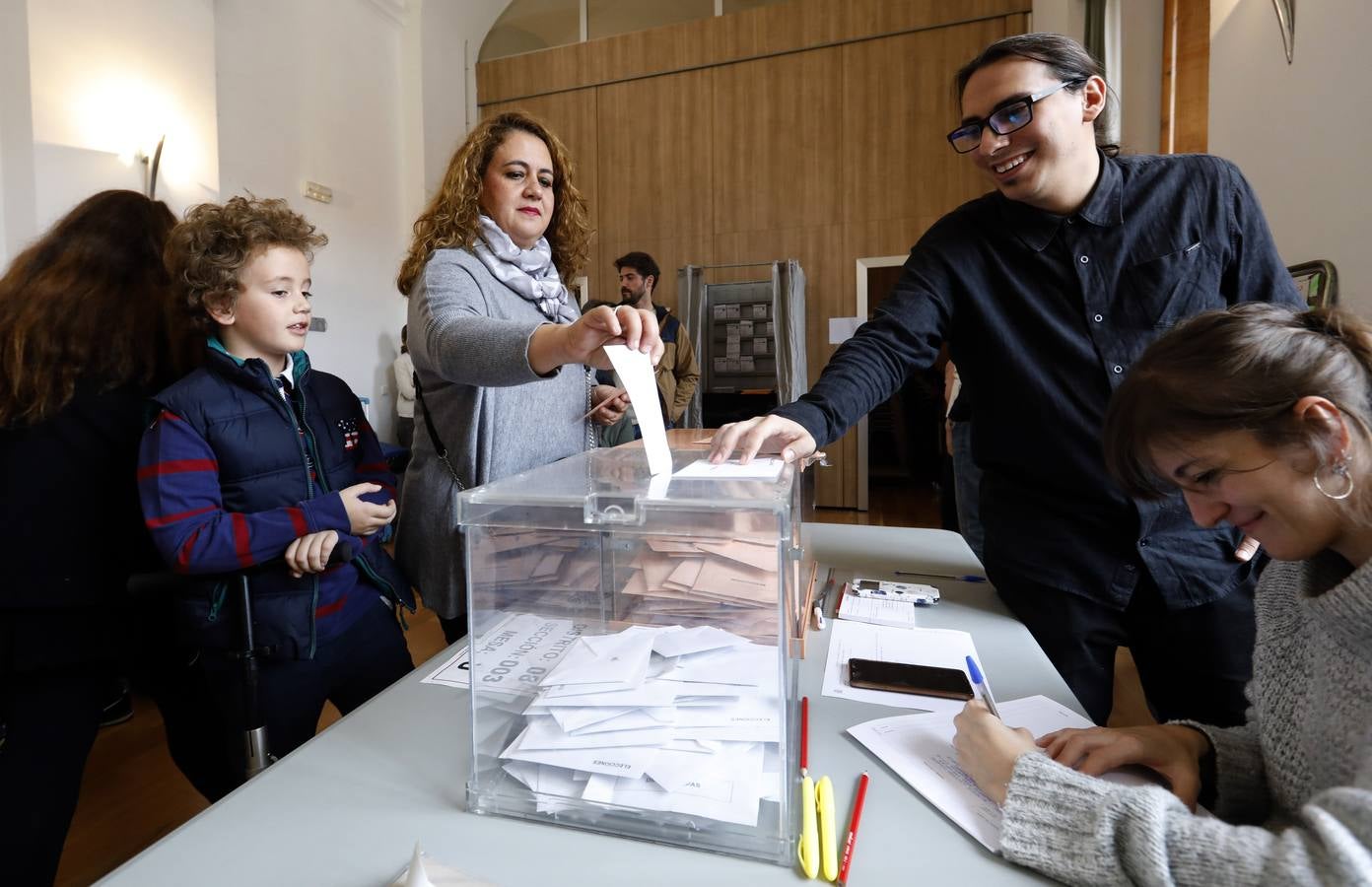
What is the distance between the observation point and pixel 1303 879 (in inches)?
17.9

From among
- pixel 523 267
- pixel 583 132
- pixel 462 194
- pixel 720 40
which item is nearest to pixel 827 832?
pixel 523 267

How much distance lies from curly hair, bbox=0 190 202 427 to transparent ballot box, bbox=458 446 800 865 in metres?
1.03

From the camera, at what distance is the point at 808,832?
593mm

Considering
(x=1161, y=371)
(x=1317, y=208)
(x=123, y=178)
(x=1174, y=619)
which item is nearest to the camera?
(x=1161, y=371)

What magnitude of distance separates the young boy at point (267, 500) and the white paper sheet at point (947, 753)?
0.87 m

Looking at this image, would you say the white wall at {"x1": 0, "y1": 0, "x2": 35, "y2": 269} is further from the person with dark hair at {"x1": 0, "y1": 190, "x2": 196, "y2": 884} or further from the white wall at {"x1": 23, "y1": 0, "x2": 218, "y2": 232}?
the person with dark hair at {"x1": 0, "y1": 190, "x2": 196, "y2": 884}

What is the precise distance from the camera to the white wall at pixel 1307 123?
158cm

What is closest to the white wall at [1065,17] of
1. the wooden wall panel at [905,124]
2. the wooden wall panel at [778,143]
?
the wooden wall panel at [905,124]

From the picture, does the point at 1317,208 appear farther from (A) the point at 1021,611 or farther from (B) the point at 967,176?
(B) the point at 967,176

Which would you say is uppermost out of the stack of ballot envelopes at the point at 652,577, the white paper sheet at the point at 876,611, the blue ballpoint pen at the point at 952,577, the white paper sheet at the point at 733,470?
the white paper sheet at the point at 733,470

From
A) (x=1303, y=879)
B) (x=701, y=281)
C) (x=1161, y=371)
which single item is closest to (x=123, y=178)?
(x=701, y=281)

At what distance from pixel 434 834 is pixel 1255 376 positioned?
831 mm

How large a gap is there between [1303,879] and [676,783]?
434 mm

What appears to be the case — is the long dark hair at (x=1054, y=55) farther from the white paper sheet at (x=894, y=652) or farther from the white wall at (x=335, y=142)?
the white wall at (x=335, y=142)
